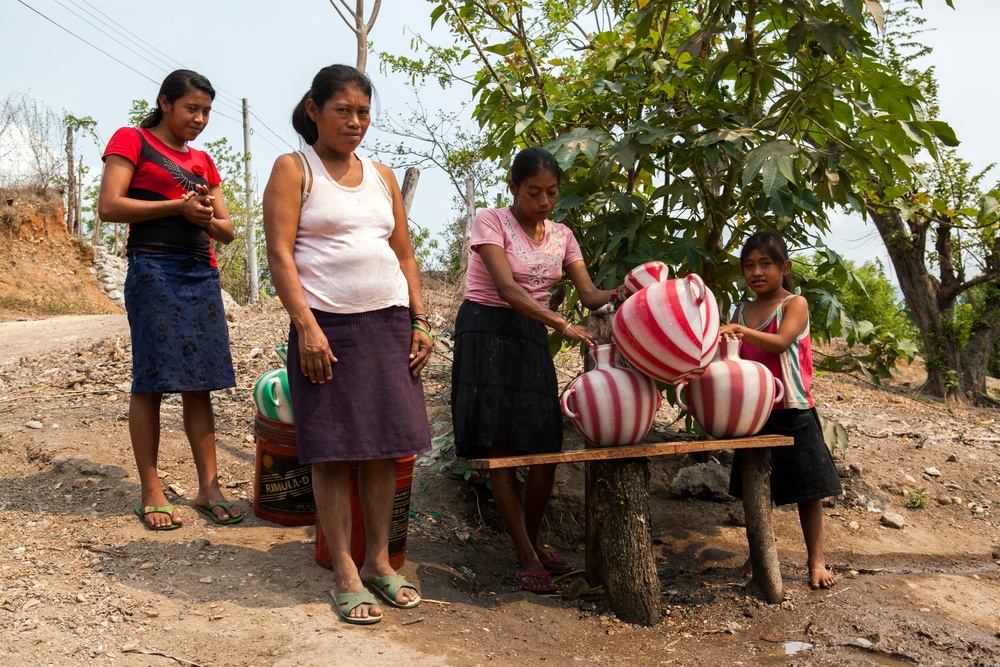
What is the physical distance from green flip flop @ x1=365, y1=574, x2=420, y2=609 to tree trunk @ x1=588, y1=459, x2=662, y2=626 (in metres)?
0.66

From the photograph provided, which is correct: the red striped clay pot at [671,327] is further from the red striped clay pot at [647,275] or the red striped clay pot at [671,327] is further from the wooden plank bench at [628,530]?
the wooden plank bench at [628,530]

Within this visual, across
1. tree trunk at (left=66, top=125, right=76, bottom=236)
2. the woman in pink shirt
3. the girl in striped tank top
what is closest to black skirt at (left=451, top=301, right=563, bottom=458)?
the woman in pink shirt

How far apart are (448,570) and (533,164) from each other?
5.02 ft

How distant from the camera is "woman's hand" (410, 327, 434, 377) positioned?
2.72m

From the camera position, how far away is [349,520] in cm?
265

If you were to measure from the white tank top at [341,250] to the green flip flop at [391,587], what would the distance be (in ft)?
2.88

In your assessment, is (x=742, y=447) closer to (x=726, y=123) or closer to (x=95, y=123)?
(x=726, y=123)

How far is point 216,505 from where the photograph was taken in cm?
318

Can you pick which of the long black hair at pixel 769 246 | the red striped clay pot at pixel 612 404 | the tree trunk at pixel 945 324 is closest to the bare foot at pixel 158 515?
the red striped clay pot at pixel 612 404

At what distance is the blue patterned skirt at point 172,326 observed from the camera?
9.75ft

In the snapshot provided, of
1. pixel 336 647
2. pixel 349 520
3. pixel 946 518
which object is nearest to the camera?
pixel 336 647

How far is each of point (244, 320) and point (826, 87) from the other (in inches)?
216

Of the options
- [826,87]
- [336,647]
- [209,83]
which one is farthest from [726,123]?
[336,647]

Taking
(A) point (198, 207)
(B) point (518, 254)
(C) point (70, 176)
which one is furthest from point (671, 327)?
(C) point (70, 176)
